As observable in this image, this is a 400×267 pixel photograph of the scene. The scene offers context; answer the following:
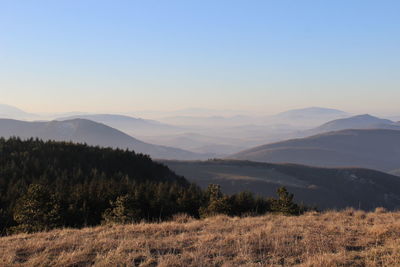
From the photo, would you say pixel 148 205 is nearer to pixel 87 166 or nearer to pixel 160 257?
pixel 160 257

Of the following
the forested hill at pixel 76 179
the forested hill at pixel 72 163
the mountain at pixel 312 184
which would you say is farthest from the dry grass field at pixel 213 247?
the mountain at pixel 312 184

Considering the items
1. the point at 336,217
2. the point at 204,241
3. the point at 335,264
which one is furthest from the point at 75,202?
the point at 335,264

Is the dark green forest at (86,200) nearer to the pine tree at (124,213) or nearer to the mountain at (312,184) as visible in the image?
the pine tree at (124,213)

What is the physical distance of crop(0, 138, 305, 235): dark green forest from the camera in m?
Result: 20.9

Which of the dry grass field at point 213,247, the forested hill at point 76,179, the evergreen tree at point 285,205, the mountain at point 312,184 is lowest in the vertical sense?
the mountain at point 312,184

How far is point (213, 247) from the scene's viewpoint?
39.3 feet

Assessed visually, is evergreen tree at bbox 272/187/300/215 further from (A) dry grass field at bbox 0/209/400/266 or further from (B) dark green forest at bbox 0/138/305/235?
(A) dry grass field at bbox 0/209/400/266

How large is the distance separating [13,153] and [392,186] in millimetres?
189495

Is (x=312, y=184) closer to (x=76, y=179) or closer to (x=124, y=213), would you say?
(x=76, y=179)

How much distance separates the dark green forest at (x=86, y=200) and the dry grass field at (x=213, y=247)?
21.2 feet

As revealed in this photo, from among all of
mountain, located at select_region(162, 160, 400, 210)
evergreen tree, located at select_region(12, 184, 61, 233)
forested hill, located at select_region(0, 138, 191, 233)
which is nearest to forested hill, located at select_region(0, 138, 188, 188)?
forested hill, located at select_region(0, 138, 191, 233)

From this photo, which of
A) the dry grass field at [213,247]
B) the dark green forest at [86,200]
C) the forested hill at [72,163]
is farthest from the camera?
the forested hill at [72,163]

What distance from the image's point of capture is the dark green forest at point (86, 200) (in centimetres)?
2094

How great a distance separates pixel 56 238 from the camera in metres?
13.9
